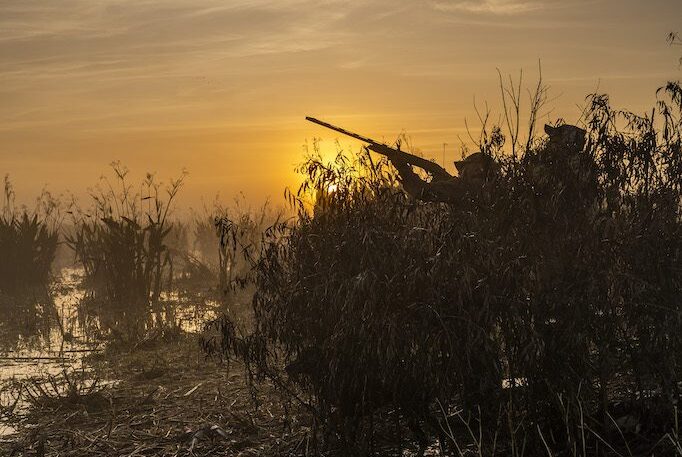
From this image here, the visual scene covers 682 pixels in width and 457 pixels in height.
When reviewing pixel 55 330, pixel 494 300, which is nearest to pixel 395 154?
pixel 494 300

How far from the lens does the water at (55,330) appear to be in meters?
9.88

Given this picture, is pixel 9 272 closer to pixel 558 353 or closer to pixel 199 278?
pixel 199 278

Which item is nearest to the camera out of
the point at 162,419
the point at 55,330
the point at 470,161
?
the point at 470,161

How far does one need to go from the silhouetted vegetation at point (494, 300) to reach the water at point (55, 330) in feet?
11.7

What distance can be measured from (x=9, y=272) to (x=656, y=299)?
14.3 meters

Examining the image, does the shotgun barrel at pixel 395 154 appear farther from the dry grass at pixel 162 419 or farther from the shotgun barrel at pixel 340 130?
the dry grass at pixel 162 419

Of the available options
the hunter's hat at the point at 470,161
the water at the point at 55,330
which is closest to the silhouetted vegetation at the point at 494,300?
the hunter's hat at the point at 470,161

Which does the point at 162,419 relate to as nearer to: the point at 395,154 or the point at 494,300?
the point at 395,154

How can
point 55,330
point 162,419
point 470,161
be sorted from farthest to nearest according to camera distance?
point 55,330 → point 162,419 → point 470,161

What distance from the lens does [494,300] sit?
5.27 metres

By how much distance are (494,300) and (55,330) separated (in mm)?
9272

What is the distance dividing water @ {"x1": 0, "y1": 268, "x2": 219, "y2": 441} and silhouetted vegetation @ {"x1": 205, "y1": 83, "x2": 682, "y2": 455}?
3.57 metres

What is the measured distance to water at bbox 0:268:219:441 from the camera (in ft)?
32.4

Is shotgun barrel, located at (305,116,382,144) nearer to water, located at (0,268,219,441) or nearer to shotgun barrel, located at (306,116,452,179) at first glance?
shotgun barrel, located at (306,116,452,179)
